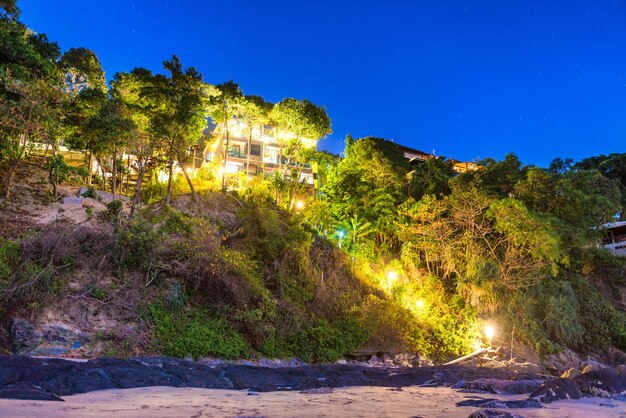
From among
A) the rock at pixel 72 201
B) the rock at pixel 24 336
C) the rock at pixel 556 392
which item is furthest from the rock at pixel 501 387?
the rock at pixel 72 201

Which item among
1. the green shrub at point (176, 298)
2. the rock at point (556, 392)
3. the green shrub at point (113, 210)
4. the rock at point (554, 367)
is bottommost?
the rock at point (554, 367)

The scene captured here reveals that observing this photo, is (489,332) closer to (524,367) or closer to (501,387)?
(524,367)

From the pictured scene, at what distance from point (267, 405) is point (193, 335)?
7.79m

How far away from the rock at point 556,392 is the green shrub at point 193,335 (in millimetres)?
8182

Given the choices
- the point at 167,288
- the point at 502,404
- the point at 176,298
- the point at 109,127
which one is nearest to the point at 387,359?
the point at 176,298

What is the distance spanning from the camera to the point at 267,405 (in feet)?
17.9

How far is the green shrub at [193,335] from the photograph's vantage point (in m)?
12.1

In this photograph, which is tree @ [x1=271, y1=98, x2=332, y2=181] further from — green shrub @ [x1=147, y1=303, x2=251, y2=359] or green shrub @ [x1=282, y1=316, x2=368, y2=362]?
green shrub @ [x1=147, y1=303, x2=251, y2=359]

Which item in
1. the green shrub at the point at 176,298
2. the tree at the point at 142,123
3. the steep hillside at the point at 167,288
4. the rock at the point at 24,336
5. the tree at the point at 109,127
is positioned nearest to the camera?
the rock at the point at 24,336

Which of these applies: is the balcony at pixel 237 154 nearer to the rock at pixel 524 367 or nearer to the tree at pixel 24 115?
the tree at pixel 24 115

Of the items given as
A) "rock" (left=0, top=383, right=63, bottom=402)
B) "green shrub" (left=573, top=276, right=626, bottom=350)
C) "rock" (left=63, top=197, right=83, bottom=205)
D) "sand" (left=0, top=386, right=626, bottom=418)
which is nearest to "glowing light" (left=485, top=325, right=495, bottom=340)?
"green shrub" (left=573, top=276, right=626, bottom=350)

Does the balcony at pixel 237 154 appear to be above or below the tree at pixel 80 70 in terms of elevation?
below

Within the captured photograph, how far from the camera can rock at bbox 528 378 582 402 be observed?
7.50 meters

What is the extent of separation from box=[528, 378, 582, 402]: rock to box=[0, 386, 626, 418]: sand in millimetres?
304
